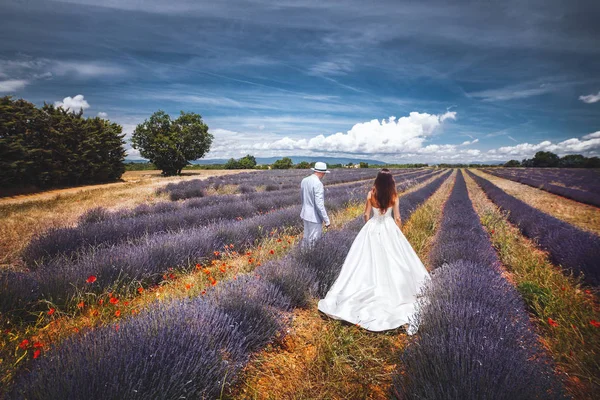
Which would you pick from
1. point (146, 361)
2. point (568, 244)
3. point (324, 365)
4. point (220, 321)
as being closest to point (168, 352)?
point (146, 361)

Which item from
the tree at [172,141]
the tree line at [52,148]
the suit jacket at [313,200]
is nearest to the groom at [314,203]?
the suit jacket at [313,200]

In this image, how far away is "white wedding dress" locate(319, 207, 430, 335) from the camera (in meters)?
2.73

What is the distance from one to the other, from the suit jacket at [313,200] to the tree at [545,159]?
106 m

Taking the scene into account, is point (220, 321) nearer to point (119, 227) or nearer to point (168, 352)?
point (168, 352)

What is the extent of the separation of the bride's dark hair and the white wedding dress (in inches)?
4.4

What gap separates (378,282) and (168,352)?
7.63 ft

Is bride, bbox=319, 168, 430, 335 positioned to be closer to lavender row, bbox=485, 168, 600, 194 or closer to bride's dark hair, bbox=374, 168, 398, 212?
bride's dark hair, bbox=374, 168, 398, 212

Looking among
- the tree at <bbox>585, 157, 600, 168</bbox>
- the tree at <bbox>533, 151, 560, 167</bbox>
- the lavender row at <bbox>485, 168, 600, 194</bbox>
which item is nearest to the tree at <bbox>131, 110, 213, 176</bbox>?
the lavender row at <bbox>485, 168, 600, 194</bbox>

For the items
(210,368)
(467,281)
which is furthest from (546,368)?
(210,368)

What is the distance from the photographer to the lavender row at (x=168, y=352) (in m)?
1.25

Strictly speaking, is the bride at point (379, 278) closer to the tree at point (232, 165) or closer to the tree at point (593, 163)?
the tree at point (232, 165)

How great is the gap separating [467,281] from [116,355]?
293 cm

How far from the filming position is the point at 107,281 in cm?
310

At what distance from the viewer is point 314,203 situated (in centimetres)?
434
